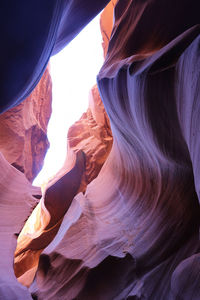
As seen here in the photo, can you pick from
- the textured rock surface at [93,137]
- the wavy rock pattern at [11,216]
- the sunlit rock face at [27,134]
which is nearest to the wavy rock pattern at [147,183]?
the wavy rock pattern at [11,216]

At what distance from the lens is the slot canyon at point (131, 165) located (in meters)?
2.24

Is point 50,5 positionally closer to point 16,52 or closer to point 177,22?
point 16,52

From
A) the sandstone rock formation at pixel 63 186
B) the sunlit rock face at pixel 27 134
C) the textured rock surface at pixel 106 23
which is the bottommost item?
the sandstone rock formation at pixel 63 186

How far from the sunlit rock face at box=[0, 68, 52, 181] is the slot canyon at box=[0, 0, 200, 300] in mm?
2053

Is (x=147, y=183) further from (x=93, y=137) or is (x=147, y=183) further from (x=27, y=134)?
(x=93, y=137)

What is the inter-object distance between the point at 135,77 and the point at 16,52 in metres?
1.54

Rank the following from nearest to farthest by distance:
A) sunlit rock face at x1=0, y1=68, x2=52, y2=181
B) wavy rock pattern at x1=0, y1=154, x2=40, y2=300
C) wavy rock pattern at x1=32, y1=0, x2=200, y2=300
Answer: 1. wavy rock pattern at x1=32, y1=0, x2=200, y2=300
2. wavy rock pattern at x1=0, y1=154, x2=40, y2=300
3. sunlit rock face at x1=0, y1=68, x2=52, y2=181

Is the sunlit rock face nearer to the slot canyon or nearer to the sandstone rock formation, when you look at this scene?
the sandstone rock formation

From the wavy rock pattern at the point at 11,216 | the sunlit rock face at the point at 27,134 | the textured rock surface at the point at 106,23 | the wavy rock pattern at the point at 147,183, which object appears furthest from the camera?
the textured rock surface at the point at 106,23

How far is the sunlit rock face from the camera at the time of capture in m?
6.97

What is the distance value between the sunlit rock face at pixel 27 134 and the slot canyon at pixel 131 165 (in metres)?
2.05

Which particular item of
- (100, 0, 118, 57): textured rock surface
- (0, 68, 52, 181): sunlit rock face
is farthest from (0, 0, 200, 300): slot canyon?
(100, 0, 118, 57): textured rock surface

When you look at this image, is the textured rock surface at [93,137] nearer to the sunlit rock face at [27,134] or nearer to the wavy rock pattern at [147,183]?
the sunlit rock face at [27,134]

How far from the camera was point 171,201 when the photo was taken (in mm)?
3195
